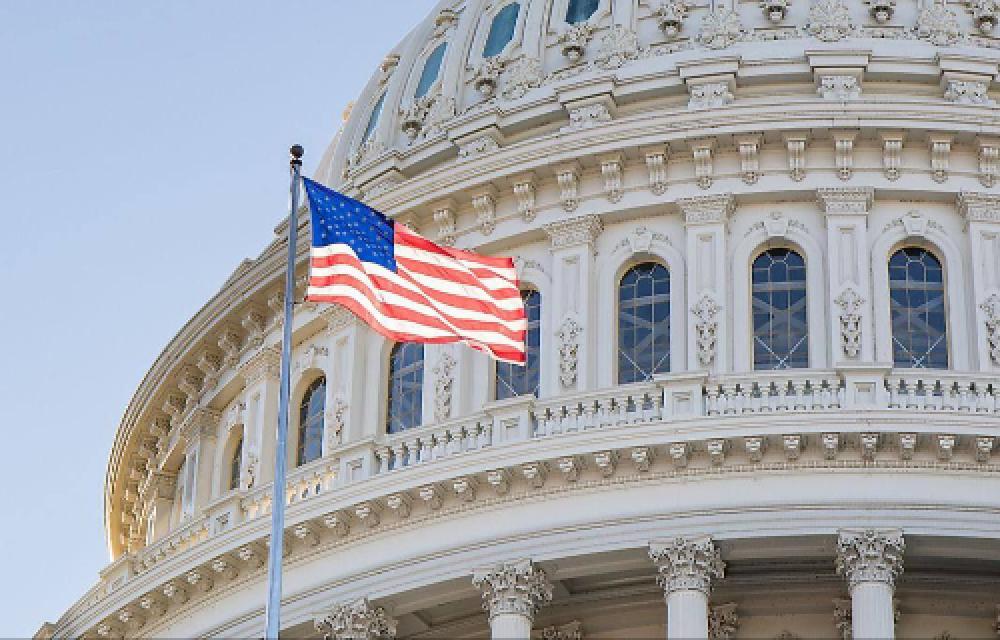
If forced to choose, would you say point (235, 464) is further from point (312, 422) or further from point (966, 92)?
point (966, 92)

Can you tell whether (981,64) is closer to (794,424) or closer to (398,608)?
(794,424)

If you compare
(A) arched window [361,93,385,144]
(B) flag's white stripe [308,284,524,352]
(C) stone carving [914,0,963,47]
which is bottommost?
(B) flag's white stripe [308,284,524,352]

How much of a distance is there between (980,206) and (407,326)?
41.8 ft

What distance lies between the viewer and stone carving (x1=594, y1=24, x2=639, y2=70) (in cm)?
5512

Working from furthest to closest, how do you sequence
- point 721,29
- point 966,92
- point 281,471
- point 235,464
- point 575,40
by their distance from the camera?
1. point 575,40
2. point 235,464
3. point 721,29
4. point 966,92
5. point 281,471

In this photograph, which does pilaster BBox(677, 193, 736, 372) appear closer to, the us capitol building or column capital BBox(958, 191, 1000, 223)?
the us capitol building

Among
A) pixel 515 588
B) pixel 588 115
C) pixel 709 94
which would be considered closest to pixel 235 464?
pixel 588 115

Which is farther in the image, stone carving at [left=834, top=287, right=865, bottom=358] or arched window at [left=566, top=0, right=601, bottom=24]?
arched window at [left=566, top=0, right=601, bottom=24]

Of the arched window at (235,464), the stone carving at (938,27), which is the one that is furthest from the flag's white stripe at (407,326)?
the stone carving at (938,27)

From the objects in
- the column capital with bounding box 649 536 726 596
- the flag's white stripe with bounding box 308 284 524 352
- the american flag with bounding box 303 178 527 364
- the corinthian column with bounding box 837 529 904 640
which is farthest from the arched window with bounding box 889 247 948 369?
the flag's white stripe with bounding box 308 284 524 352

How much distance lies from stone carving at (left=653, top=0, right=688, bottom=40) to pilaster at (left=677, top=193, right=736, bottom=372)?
20.0 feet

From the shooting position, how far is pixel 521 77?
5622 cm

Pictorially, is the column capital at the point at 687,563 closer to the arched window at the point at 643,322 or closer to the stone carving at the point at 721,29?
the arched window at the point at 643,322

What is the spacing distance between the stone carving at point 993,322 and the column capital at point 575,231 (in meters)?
6.83
